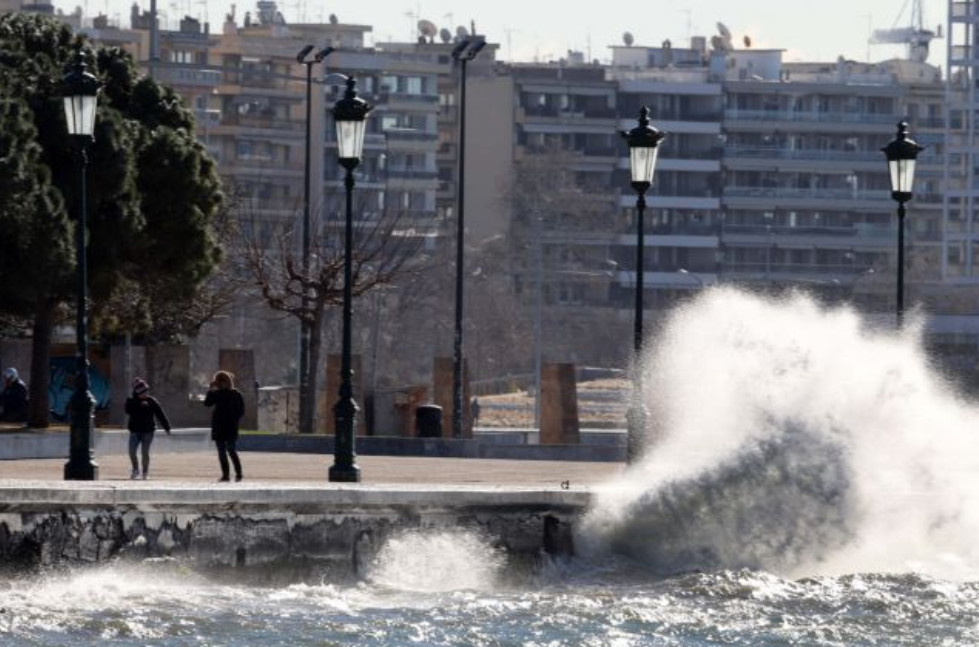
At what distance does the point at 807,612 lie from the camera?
27.0 meters

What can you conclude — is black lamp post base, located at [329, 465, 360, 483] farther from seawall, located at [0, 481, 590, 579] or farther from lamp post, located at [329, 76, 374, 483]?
seawall, located at [0, 481, 590, 579]

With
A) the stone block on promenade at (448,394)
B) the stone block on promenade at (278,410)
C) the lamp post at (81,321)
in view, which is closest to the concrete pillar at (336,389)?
the stone block on promenade at (448,394)

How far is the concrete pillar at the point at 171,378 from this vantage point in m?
50.0

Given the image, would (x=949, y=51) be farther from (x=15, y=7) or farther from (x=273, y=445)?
(x=273, y=445)

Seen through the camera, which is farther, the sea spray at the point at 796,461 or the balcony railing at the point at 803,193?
the balcony railing at the point at 803,193

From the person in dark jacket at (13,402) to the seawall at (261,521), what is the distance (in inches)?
741

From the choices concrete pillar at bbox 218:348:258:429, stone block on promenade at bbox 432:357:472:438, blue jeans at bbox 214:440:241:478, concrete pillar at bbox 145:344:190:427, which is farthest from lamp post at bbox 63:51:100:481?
stone block on promenade at bbox 432:357:472:438

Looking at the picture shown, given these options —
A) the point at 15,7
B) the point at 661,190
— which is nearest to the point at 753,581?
the point at 15,7

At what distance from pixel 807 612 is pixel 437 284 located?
284 ft

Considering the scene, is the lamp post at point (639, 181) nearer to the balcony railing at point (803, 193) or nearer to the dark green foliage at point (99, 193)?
the dark green foliage at point (99, 193)

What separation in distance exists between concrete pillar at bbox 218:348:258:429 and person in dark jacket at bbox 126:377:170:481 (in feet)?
55.4

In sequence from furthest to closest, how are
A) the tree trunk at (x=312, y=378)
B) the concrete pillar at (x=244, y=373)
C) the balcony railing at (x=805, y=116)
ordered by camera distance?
the balcony railing at (x=805, y=116) < the tree trunk at (x=312, y=378) < the concrete pillar at (x=244, y=373)

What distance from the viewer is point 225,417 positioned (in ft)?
104

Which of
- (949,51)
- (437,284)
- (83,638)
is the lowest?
→ (83,638)
